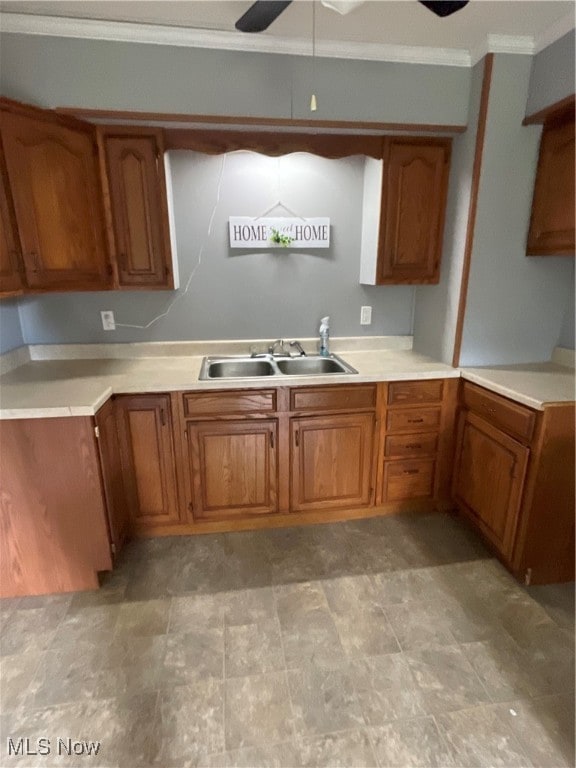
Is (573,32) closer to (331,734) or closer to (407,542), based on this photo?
(407,542)

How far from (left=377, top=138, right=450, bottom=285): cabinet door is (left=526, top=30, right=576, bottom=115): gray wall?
42 centimetres

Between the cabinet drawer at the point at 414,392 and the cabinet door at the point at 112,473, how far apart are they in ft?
4.78

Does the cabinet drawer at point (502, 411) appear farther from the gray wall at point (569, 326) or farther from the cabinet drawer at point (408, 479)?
the gray wall at point (569, 326)

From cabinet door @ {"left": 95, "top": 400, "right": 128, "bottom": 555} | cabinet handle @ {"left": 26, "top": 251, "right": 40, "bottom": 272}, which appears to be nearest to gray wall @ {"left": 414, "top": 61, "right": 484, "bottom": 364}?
cabinet door @ {"left": 95, "top": 400, "right": 128, "bottom": 555}

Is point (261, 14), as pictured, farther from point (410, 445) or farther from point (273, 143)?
point (410, 445)

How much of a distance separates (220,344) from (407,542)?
1.60 metres

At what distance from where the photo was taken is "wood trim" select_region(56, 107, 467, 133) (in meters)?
1.85

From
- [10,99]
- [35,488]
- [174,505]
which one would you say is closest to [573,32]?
[10,99]

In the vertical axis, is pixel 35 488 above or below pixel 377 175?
below

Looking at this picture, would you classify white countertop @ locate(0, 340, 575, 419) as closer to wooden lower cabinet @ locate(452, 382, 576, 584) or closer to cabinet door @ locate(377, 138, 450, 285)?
wooden lower cabinet @ locate(452, 382, 576, 584)

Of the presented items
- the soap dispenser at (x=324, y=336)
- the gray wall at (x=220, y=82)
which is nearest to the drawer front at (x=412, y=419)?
the soap dispenser at (x=324, y=336)

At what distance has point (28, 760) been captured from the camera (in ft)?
4.18

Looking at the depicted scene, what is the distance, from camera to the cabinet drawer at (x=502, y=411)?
180cm

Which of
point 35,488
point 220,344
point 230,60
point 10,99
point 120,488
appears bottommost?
point 120,488
